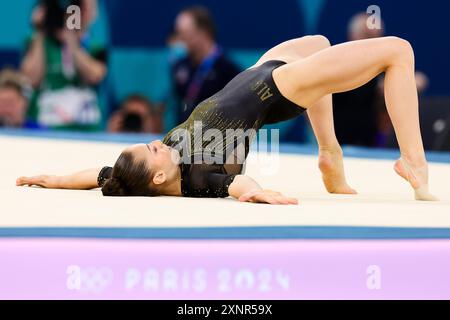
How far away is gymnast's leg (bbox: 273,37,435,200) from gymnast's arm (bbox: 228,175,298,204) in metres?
0.43

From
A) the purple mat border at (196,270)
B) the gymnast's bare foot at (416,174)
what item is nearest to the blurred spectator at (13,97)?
the gymnast's bare foot at (416,174)

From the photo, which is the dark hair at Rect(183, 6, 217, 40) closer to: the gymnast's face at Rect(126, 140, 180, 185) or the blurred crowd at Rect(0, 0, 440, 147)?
the blurred crowd at Rect(0, 0, 440, 147)

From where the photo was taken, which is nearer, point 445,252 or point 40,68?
point 445,252

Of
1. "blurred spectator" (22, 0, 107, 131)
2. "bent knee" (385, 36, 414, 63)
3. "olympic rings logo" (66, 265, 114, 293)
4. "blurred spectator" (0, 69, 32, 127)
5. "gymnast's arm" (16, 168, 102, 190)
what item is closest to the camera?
"olympic rings logo" (66, 265, 114, 293)

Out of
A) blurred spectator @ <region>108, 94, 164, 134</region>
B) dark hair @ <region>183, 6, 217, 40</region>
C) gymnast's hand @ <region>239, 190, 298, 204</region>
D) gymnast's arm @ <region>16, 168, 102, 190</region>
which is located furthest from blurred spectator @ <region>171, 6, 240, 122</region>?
gymnast's hand @ <region>239, 190, 298, 204</region>

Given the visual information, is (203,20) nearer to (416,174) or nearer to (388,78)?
(388,78)

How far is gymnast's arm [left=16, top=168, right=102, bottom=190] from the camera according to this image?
331 cm

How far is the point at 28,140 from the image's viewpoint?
5.79 meters

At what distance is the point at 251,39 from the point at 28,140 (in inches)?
68.5

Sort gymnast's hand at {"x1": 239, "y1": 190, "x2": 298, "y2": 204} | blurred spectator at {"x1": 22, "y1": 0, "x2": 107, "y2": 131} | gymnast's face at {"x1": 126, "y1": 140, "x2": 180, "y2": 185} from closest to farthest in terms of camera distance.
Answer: gymnast's hand at {"x1": 239, "y1": 190, "x2": 298, "y2": 204} → gymnast's face at {"x1": 126, "y1": 140, "x2": 180, "y2": 185} → blurred spectator at {"x1": 22, "y1": 0, "x2": 107, "y2": 131}

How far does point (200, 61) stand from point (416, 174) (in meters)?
3.30

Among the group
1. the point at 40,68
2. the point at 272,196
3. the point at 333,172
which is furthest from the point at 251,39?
the point at 272,196

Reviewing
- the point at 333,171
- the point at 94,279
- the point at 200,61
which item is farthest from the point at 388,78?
the point at 200,61
